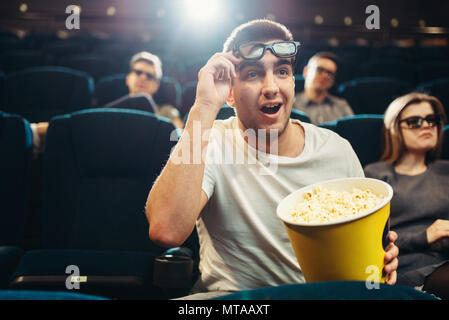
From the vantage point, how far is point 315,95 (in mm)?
1314

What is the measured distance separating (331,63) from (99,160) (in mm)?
1022

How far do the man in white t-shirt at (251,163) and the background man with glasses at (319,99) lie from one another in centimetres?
64

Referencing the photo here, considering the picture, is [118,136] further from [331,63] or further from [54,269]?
[331,63]

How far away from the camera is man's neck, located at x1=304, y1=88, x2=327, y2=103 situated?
131 cm

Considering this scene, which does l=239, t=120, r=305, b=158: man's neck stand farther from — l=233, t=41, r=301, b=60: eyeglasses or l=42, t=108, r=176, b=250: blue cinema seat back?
l=42, t=108, r=176, b=250: blue cinema seat back

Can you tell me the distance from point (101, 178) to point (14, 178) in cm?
16

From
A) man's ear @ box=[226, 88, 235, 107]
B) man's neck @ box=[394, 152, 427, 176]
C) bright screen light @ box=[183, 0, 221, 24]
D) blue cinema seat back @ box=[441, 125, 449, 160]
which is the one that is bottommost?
man's neck @ box=[394, 152, 427, 176]

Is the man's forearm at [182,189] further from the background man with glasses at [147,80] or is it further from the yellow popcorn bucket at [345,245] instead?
the background man with glasses at [147,80]

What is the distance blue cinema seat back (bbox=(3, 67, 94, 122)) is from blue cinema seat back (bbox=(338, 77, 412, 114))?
1.11 meters

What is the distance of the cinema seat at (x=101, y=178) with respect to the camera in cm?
80

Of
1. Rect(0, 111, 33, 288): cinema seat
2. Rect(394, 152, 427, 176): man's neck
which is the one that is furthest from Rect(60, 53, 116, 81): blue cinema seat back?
Rect(394, 152, 427, 176): man's neck

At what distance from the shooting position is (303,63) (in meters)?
3.14

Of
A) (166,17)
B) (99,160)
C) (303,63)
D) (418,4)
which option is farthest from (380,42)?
(99,160)

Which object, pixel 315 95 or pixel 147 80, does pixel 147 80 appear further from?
pixel 315 95
